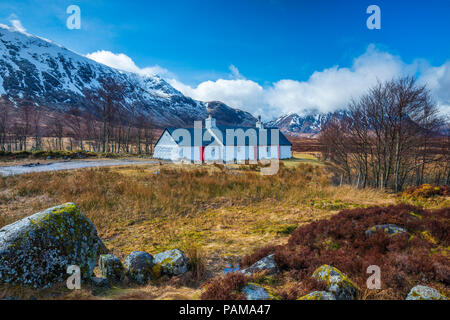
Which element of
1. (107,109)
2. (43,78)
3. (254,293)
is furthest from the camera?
(43,78)

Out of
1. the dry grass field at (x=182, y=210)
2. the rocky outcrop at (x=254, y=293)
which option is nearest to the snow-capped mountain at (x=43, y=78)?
the dry grass field at (x=182, y=210)

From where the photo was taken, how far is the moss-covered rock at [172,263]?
4.11 metres

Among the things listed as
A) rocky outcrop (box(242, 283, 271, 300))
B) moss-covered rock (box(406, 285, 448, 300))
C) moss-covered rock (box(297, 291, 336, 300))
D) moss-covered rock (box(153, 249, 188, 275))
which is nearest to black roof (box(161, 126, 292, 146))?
moss-covered rock (box(153, 249, 188, 275))

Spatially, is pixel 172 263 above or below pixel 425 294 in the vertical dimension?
below

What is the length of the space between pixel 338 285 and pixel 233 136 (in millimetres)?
33491

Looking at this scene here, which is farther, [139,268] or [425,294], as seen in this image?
[139,268]

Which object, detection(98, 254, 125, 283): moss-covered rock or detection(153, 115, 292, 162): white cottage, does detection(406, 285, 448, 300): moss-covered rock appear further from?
detection(153, 115, 292, 162): white cottage

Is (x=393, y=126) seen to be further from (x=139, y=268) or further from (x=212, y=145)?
(x=212, y=145)

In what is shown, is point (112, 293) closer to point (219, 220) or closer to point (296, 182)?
point (219, 220)

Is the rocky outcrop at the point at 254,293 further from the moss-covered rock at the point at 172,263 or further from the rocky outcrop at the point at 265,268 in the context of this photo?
the moss-covered rock at the point at 172,263

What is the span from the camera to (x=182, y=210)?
1016 cm

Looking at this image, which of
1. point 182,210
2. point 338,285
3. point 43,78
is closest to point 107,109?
point 182,210

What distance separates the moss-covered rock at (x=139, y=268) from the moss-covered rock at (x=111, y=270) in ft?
0.44
